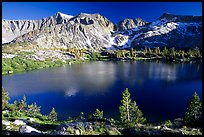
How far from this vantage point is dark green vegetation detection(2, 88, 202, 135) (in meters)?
9.73

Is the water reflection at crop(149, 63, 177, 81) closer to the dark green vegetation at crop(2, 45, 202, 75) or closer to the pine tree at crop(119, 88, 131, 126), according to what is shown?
the dark green vegetation at crop(2, 45, 202, 75)

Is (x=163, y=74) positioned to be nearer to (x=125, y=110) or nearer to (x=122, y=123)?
(x=125, y=110)

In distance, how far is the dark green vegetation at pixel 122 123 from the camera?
973cm

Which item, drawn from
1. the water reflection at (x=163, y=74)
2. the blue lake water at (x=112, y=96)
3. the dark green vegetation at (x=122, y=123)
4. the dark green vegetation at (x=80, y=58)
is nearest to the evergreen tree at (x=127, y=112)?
the dark green vegetation at (x=122, y=123)

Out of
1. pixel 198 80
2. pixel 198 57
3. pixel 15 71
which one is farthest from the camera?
pixel 198 57

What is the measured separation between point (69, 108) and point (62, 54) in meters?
113

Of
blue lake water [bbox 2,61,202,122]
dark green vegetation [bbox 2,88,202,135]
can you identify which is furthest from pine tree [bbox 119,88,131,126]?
blue lake water [bbox 2,61,202,122]

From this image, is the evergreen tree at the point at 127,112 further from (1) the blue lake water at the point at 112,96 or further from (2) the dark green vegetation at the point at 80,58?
(2) the dark green vegetation at the point at 80,58

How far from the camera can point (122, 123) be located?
29.1m

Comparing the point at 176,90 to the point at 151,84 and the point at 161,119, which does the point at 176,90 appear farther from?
the point at 161,119

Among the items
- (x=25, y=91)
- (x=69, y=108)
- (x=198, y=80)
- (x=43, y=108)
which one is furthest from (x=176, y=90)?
(x=25, y=91)

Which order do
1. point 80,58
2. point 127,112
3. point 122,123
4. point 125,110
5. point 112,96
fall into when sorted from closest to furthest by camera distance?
point 122,123 < point 127,112 < point 125,110 < point 112,96 < point 80,58

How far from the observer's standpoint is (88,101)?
44531 mm

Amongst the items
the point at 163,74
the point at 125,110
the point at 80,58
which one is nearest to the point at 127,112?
the point at 125,110
